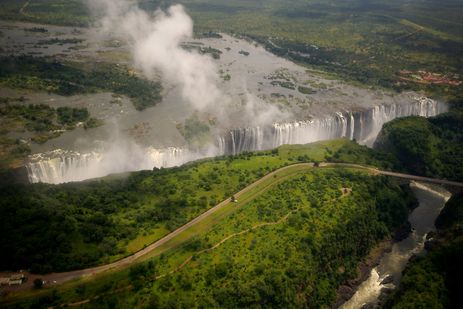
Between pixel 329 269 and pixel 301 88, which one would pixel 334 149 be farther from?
pixel 301 88

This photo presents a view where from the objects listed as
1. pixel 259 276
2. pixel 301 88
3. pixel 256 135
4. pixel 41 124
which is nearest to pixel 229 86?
pixel 301 88

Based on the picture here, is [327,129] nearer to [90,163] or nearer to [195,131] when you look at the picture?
[195,131]

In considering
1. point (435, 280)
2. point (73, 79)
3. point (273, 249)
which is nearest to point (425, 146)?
point (435, 280)

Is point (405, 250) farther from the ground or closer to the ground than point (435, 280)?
closer to the ground

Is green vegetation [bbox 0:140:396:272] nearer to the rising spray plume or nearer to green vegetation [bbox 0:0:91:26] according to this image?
the rising spray plume

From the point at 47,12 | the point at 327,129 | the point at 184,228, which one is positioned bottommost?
the point at 184,228
